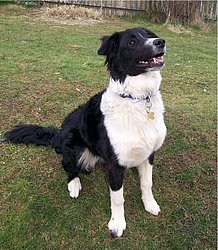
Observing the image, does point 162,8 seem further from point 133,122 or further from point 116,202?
point 116,202

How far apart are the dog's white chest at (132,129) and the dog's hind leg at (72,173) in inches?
20.9

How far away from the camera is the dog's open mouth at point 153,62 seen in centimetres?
222

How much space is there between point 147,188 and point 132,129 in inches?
22.6

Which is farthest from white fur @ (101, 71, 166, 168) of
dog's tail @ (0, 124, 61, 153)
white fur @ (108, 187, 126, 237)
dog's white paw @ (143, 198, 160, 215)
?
dog's tail @ (0, 124, 61, 153)

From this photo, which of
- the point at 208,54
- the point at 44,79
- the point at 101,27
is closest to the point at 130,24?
the point at 101,27

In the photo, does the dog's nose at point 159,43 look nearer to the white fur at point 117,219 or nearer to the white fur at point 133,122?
the white fur at point 133,122

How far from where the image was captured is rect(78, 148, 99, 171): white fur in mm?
2774

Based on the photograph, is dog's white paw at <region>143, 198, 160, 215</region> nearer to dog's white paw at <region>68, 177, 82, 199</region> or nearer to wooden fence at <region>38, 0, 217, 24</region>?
dog's white paw at <region>68, 177, 82, 199</region>

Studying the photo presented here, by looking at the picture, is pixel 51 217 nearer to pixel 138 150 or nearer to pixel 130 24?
pixel 138 150

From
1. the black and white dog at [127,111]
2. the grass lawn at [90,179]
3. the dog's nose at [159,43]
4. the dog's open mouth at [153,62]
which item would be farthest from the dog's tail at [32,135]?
the dog's nose at [159,43]

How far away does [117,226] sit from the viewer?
8.34 ft

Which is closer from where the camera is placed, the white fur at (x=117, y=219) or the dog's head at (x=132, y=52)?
the dog's head at (x=132, y=52)

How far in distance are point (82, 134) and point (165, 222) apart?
0.91m

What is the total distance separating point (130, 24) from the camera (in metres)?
9.71
